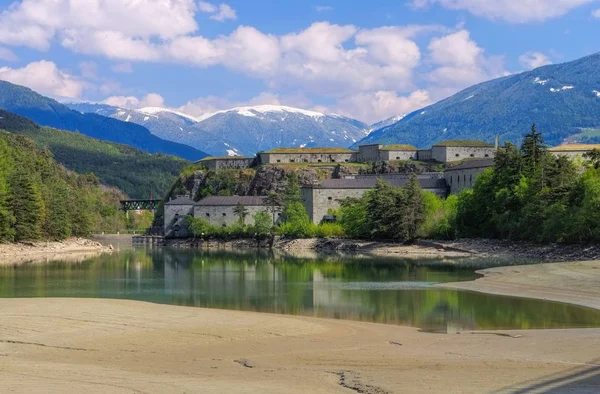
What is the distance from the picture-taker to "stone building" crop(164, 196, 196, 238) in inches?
5438

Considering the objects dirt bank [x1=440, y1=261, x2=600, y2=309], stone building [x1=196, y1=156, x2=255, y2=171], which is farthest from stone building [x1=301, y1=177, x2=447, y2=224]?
dirt bank [x1=440, y1=261, x2=600, y2=309]

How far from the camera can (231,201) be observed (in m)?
136

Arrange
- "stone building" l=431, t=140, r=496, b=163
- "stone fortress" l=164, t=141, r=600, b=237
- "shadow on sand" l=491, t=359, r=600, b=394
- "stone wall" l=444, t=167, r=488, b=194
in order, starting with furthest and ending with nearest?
"stone building" l=431, t=140, r=496, b=163 < "stone fortress" l=164, t=141, r=600, b=237 < "stone wall" l=444, t=167, r=488, b=194 < "shadow on sand" l=491, t=359, r=600, b=394

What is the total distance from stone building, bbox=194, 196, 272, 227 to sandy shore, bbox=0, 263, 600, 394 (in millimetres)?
99446

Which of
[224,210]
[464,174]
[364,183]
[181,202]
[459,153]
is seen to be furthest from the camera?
[459,153]

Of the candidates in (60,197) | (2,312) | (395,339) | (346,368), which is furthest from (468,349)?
(60,197)

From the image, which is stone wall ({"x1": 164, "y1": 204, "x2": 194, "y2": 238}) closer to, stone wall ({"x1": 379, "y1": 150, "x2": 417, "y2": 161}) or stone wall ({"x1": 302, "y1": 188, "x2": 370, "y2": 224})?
stone wall ({"x1": 302, "y1": 188, "x2": 370, "y2": 224})

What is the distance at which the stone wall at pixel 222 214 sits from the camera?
134125mm

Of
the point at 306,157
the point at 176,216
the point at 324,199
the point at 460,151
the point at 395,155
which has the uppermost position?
the point at 306,157

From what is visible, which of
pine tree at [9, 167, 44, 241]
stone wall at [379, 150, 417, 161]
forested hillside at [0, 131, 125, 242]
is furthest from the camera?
stone wall at [379, 150, 417, 161]

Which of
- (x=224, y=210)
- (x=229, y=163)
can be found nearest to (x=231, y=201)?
(x=224, y=210)

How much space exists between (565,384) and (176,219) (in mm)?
123690

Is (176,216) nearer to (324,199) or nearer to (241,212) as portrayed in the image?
(241,212)

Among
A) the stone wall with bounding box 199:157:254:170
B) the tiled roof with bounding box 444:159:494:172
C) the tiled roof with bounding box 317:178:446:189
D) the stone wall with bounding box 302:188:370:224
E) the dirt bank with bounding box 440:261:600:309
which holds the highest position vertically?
the stone wall with bounding box 199:157:254:170
